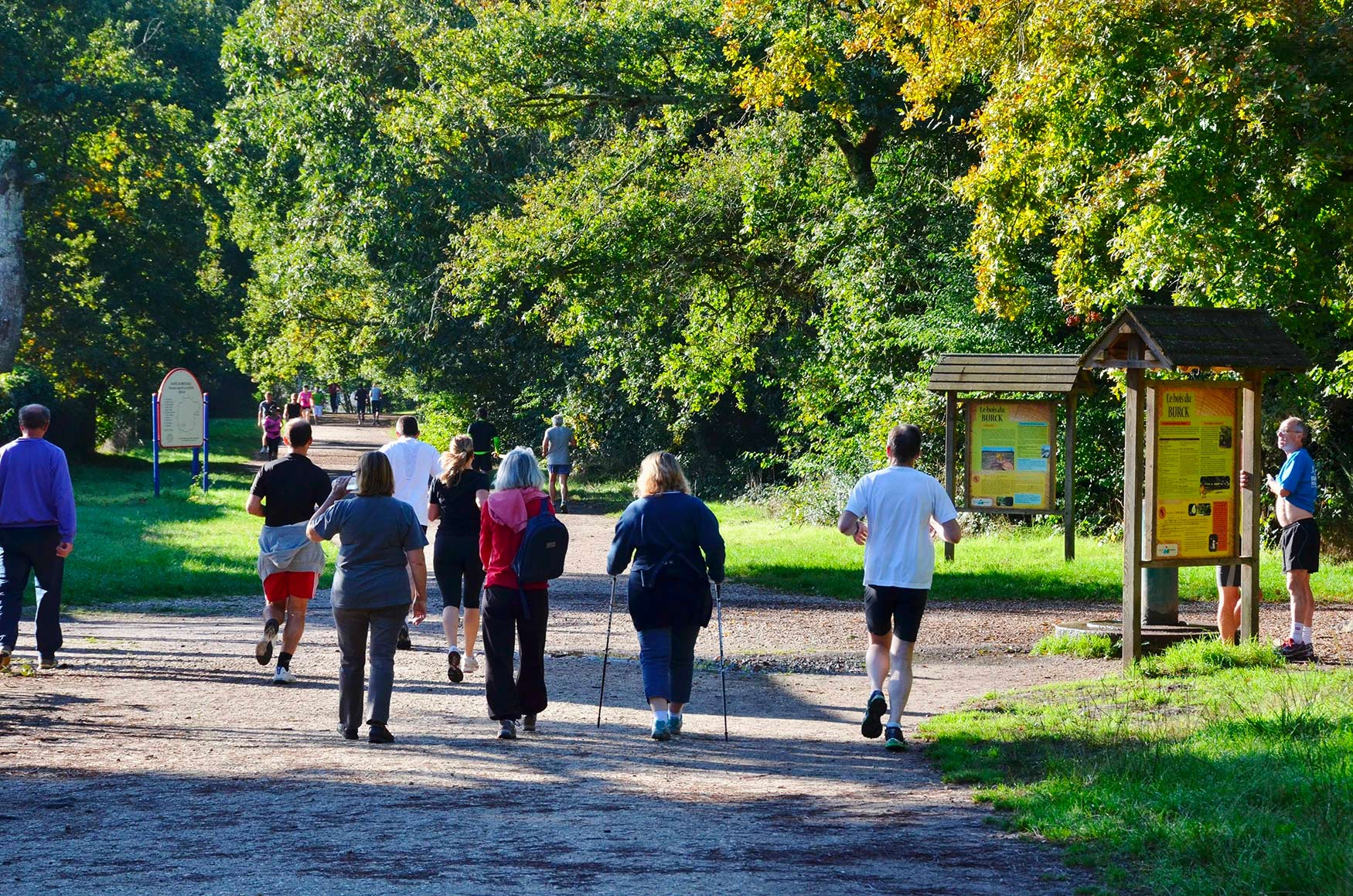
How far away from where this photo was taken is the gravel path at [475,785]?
18.4ft

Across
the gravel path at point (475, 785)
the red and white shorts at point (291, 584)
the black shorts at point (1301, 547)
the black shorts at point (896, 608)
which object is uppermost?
the black shorts at point (1301, 547)

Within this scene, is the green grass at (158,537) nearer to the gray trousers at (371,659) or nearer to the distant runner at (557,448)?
the distant runner at (557,448)

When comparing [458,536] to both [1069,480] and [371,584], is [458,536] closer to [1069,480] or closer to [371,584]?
[371,584]

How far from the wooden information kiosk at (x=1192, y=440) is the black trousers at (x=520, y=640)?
15.5 ft

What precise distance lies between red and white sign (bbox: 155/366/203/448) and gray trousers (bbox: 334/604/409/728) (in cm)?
2355

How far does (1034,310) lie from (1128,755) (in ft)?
50.2

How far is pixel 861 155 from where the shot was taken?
24641 mm

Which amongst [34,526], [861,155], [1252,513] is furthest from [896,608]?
[861,155]

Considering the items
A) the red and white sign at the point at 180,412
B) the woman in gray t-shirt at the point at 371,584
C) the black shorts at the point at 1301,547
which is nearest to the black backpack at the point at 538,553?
the woman in gray t-shirt at the point at 371,584

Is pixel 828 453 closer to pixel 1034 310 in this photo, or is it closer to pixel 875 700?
pixel 1034 310

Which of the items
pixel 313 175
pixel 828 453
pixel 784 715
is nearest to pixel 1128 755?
pixel 784 715

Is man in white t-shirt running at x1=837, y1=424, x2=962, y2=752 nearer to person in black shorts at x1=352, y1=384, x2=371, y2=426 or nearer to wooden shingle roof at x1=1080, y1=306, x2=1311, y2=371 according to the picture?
wooden shingle roof at x1=1080, y1=306, x2=1311, y2=371

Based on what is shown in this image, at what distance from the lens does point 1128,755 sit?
7277 millimetres

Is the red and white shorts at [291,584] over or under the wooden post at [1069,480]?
under
